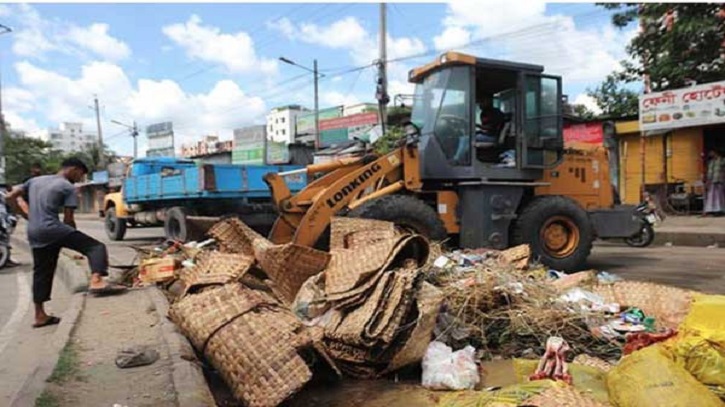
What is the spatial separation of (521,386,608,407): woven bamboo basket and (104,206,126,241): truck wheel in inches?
536

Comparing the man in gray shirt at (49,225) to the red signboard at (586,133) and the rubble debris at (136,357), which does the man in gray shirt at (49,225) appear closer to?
the rubble debris at (136,357)

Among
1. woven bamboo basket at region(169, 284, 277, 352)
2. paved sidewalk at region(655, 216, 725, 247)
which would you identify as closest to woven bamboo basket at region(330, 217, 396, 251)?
woven bamboo basket at region(169, 284, 277, 352)

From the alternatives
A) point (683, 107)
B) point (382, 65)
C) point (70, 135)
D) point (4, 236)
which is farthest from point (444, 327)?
point (70, 135)

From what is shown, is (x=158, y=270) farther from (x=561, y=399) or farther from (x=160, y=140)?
(x=160, y=140)

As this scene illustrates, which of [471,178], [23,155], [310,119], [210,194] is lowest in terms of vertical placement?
[210,194]

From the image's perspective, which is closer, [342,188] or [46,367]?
[46,367]

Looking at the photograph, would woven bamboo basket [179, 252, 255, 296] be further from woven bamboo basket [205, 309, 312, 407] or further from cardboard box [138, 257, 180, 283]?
cardboard box [138, 257, 180, 283]

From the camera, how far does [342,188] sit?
6.82 meters

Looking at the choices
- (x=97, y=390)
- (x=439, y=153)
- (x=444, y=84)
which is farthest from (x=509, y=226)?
(x=97, y=390)

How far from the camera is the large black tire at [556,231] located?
24.0 feet

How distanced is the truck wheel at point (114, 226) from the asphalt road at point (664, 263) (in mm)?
2916

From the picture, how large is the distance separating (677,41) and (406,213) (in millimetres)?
11362

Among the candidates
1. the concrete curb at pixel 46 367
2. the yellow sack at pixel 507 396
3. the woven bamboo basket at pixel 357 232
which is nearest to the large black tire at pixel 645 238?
the woven bamboo basket at pixel 357 232

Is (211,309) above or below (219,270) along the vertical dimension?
below
